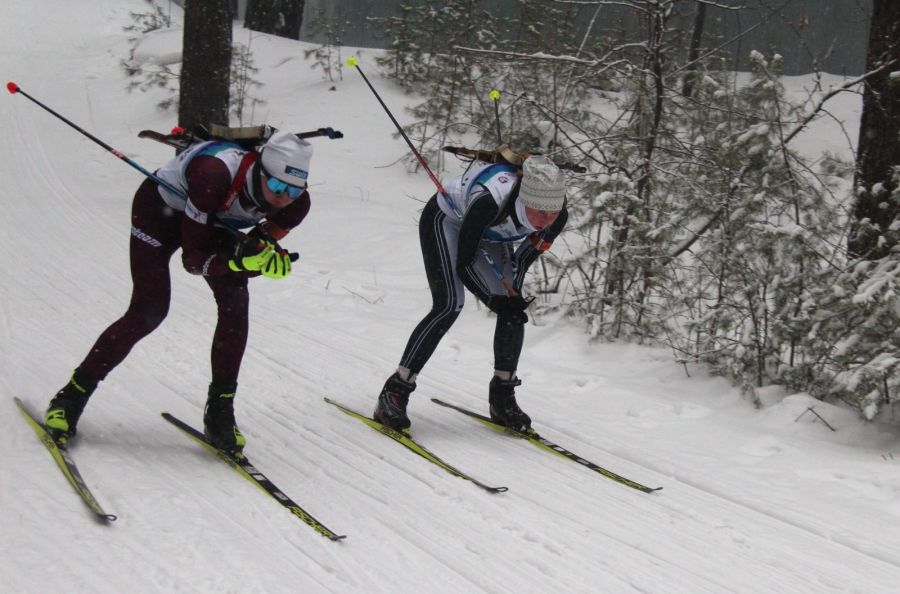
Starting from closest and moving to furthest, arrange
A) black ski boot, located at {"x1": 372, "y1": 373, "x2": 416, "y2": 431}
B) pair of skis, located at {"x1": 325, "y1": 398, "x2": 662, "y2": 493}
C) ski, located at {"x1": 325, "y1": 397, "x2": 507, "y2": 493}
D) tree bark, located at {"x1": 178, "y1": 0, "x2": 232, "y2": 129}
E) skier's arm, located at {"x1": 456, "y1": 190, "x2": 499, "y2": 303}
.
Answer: ski, located at {"x1": 325, "y1": 397, "x2": 507, "y2": 493}
pair of skis, located at {"x1": 325, "y1": 398, "x2": 662, "y2": 493}
skier's arm, located at {"x1": 456, "y1": 190, "x2": 499, "y2": 303}
black ski boot, located at {"x1": 372, "y1": 373, "x2": 416, "y2": 431}
tree bark, located at {"x1": 178, "y1": 0, "x2": 232, "y2": 129}

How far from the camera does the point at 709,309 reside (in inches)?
254

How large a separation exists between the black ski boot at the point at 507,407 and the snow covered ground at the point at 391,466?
12 cm

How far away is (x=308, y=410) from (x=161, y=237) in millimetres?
1574

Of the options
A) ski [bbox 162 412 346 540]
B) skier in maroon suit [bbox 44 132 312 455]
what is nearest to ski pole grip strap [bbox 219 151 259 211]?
skier in maroon suit [bbox 44 132 312 455]

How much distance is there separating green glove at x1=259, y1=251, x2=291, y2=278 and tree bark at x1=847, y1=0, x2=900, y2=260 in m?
3.88

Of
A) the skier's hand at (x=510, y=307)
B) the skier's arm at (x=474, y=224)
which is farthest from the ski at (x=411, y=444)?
the skier's arm at (x=474, y=224)

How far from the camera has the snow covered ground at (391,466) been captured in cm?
336

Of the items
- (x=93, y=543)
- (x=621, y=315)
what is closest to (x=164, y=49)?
(x=621, y=315)

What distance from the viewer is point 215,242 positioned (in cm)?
428

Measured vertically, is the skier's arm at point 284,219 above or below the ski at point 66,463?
above

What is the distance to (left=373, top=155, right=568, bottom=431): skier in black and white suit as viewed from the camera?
16.2ft

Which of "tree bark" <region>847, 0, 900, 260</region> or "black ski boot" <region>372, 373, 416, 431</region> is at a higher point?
"tree bark" <region>847, 0, 900, 260</region>

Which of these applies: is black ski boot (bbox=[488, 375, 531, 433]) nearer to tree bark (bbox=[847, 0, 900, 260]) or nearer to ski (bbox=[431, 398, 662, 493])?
ski (bbox=[431, 398, 662, 493])

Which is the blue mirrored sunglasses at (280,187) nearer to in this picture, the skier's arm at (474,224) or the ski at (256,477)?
the skier's arm at (474,224)
